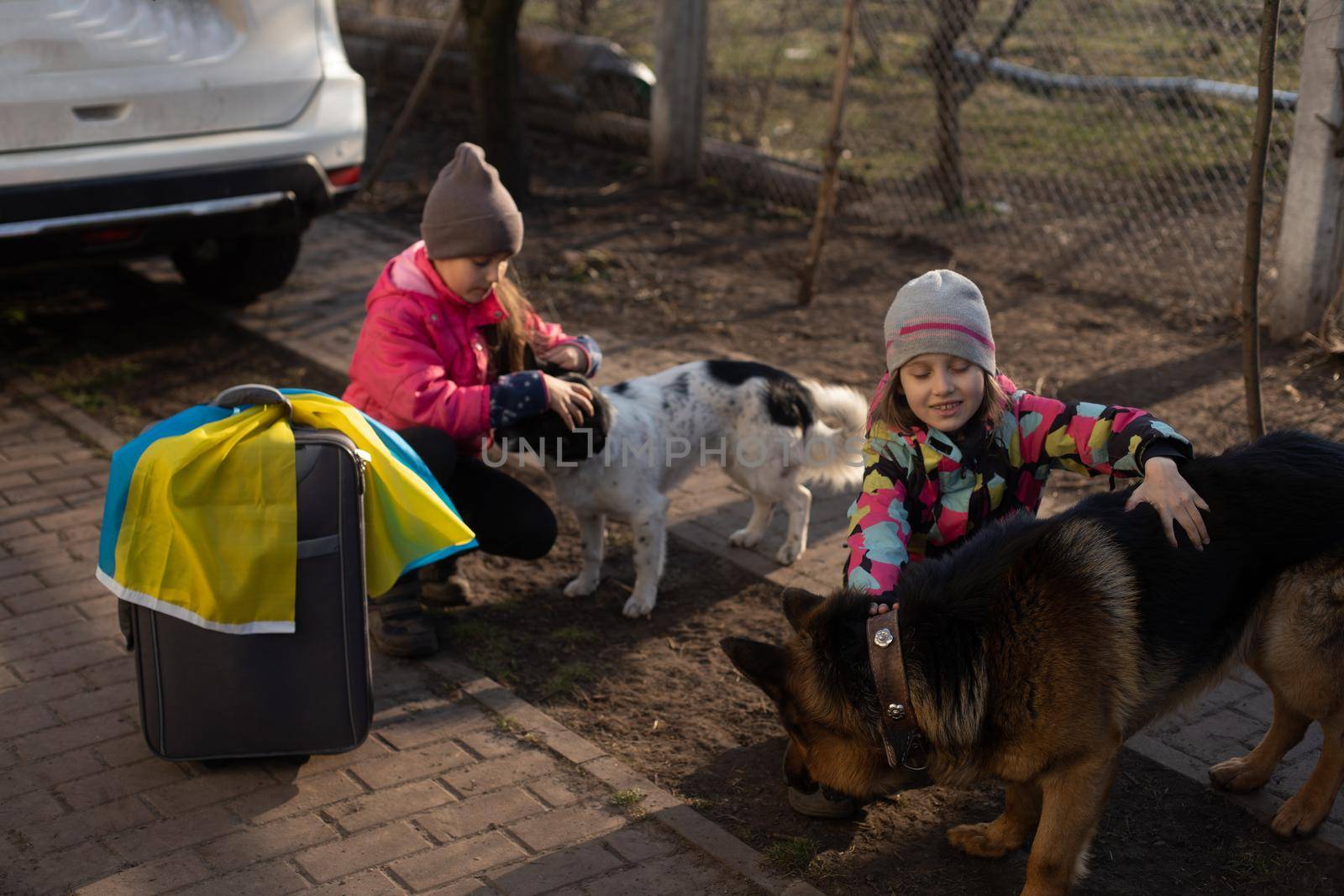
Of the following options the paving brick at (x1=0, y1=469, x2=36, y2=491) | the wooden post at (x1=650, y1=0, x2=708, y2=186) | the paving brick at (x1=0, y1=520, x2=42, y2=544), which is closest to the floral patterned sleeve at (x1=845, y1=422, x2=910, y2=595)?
the paving brick at (x1=0, y1=520, x2=42, y2=544)

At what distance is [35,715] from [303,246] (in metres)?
5.49

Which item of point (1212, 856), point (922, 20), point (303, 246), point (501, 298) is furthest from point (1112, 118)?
point (1212, 856)

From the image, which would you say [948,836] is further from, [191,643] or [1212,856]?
[191,643]

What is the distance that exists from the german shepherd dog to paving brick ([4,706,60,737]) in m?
2.19

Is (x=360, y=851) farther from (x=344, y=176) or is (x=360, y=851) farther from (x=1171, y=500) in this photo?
(x=344, y=176)

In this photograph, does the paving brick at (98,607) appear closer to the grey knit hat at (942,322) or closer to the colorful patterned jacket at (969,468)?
the colorful patterned jacket at (969,468)

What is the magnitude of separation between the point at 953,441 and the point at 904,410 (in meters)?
0.16

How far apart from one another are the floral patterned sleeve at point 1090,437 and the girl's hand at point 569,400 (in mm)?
1420

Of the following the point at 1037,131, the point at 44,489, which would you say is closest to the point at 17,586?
the point at 44,489

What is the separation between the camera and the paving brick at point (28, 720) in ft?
11.6

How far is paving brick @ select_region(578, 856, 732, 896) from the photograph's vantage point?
295 cm

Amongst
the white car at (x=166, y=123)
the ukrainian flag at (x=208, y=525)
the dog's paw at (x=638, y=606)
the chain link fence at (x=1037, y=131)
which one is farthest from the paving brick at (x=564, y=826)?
the chain link fence at (x=1037, y=131)

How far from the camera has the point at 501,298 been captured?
13.8 ft

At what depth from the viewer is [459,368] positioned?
413cm
